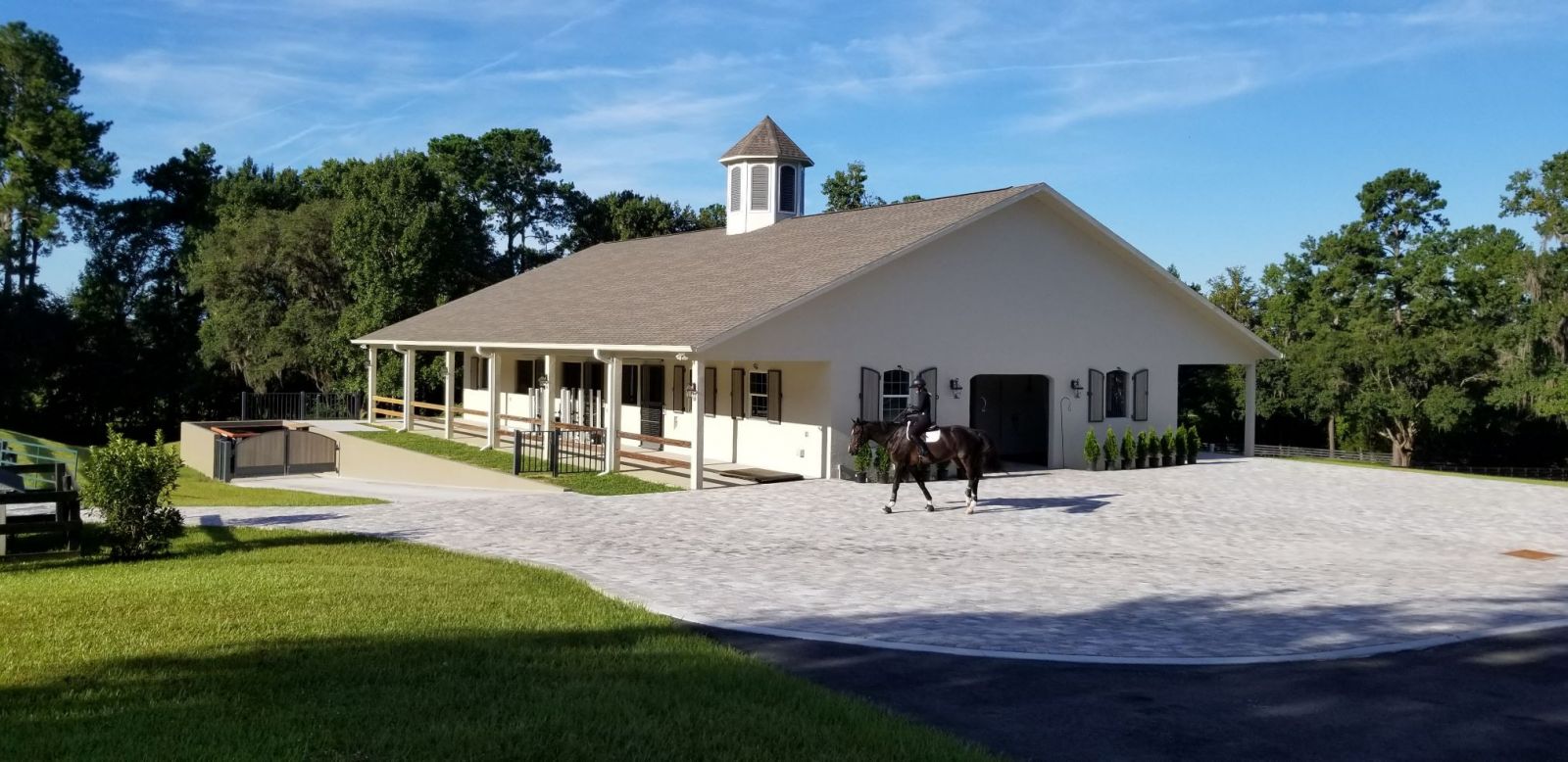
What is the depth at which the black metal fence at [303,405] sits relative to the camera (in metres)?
37.7

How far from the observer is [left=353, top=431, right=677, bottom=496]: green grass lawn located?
63.1 feet

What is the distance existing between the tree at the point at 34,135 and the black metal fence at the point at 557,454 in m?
28.4

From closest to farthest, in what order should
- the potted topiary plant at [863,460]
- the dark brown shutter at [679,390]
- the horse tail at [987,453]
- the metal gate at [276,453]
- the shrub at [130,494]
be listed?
the shrub at [130,494]
the horse tail at [987,453]
the potted topiary plant at [863,460]
the dark brown shutter at [679,390]
the metal gate at [276,453]

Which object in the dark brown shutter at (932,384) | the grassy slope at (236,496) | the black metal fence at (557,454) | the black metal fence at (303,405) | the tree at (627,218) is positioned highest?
the tree at (627,218)

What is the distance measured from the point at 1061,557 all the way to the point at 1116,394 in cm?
1219

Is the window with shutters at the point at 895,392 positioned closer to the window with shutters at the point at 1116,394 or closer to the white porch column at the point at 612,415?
the white porch column at the point at 612,415

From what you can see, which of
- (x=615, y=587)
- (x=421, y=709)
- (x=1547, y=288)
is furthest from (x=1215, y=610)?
(x=1547, y=288)

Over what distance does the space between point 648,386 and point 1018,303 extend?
864 centimetres

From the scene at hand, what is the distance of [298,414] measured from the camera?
1508 inches

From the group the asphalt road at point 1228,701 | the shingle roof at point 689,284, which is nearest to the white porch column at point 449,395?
the shingle roof at point 689,284

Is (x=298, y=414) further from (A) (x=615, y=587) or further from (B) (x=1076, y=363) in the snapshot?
(A) (x=615, y=587)

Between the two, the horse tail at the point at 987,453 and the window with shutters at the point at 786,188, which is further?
the window with shutters at the point at 786,188

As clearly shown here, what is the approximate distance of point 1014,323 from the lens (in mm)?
22719

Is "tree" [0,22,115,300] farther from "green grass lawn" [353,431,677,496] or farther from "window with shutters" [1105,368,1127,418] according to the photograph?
"window with shutters" [1105,368,1127,418]
